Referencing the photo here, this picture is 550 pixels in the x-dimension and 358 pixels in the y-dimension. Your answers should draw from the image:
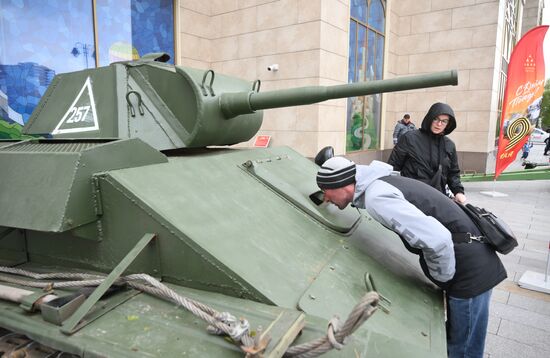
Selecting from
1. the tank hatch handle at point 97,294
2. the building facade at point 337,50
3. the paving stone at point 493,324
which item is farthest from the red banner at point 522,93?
→ the tank hatch handle at point 97,294

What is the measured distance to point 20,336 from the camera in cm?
176

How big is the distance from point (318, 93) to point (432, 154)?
4.91 feet

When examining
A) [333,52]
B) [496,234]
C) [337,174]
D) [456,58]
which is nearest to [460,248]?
[496,234]

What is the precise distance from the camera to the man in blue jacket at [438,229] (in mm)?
2143

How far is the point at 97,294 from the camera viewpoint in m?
1.67

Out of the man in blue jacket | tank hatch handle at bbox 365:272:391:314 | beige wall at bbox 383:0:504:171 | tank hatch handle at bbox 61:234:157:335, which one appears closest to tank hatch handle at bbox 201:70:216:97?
the man in blue jacket

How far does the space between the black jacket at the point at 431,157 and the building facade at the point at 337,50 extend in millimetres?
5033

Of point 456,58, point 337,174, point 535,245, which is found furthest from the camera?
point 456,58

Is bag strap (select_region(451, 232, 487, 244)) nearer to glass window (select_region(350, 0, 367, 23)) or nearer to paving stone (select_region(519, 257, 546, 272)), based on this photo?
paving stone (select_region(519, 257, 546, 272))

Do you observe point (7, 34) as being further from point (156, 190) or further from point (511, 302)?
point (511, 302)

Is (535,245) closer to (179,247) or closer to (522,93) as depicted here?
(522,93)

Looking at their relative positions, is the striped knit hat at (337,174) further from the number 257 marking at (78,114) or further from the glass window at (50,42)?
the glass window at (50,42)

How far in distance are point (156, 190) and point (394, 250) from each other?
5.46 ft

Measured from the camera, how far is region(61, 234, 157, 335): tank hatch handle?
61.3 inches
